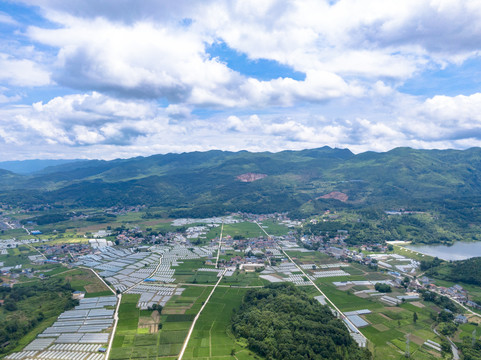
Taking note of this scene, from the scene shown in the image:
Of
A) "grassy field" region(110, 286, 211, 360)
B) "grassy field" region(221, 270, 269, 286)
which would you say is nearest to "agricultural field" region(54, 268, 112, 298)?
"grassy field" region(110, 286, 211, 360)

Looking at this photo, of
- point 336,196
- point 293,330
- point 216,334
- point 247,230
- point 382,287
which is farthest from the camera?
point 336,196

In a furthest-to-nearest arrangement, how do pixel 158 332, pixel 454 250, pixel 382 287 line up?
1. pixel 454 250
2. pixel 382 287
3. pixel 158 332

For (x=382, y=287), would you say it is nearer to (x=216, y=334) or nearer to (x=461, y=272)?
(x=461, y=272)

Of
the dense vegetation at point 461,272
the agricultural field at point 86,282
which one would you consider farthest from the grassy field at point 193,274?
the dense vegetation at point 461,272

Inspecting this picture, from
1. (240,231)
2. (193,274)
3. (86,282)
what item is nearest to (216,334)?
(193,274)

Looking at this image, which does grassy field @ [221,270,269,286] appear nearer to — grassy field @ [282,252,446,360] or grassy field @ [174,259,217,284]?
grassy field @ [174,259,217,284]

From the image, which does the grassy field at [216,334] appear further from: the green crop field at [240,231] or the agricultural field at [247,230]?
the green crop field at [240,231]
